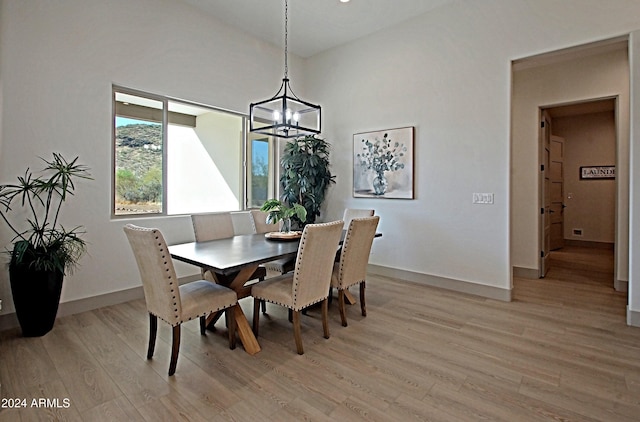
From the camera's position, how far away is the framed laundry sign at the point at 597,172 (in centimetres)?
710

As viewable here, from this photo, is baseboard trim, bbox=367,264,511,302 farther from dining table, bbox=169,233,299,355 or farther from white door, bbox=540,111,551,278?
dining table, bbox=169,233,299,355

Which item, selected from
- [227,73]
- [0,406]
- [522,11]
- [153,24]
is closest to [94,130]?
[153,24]

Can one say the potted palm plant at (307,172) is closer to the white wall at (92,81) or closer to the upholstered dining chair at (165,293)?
the white wall at (92,81)

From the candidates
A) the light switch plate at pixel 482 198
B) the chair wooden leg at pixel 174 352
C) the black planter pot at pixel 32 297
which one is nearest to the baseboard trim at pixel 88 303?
the black planter pot at pixel 32 297

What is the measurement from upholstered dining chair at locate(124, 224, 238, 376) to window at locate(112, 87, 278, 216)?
1831mm

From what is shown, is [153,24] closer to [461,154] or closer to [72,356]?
[72,356]

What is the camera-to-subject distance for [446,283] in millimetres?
4316

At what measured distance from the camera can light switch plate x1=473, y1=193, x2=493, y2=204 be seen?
13.0ft

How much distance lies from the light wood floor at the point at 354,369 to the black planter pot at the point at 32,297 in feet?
0.39

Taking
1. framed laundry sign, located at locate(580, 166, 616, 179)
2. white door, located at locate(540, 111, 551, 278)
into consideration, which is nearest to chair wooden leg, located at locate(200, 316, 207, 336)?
white door, located at locate(540, 111, 551, 278)

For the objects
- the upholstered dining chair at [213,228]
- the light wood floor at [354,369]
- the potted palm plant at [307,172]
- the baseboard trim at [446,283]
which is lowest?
the light wood floor at [354,369]

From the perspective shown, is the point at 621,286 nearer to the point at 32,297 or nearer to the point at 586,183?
the point at 586,183

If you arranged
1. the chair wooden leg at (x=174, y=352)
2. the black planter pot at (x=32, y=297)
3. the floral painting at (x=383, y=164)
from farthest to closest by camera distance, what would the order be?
the floral painting at (x=383, y=164)
the black planter pot at (x=32, y=297)
the chair wooden leg at (x=174, y=352)

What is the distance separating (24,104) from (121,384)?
8.81 feet
